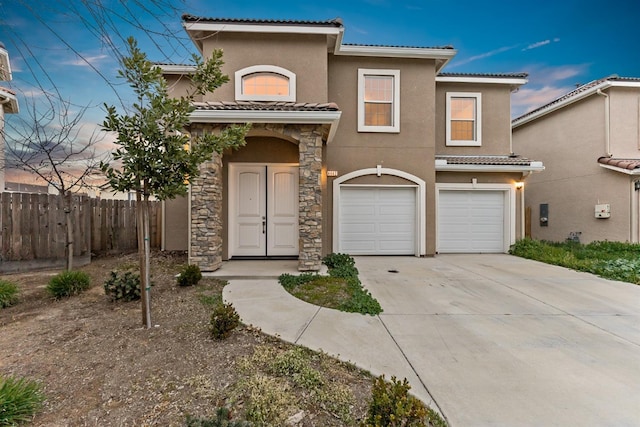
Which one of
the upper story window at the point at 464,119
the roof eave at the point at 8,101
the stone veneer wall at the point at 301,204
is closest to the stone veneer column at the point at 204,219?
the stone veneer wall at the point at 301,204

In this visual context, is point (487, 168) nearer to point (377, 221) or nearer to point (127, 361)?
point (377, 221)

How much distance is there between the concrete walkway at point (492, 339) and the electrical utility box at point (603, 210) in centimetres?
537

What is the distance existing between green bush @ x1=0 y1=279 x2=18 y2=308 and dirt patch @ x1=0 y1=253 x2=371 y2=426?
122 millimetres

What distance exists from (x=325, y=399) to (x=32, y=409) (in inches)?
88.3

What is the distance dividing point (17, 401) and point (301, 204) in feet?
→ 15.6

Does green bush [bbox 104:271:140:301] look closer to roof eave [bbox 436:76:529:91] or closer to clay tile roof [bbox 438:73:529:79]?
roof eave [bbox 436:76:529:91]

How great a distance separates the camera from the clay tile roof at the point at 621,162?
8.78 meters

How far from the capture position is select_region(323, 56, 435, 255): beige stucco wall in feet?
27.5

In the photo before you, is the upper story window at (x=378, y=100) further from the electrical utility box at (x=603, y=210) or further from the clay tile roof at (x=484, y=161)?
the electrical utility box at (x=603, y=210)

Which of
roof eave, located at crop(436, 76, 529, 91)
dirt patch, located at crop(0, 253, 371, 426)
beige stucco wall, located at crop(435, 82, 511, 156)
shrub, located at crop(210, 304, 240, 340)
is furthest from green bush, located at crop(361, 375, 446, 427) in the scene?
roof eave, located at crop(436, 76, 529, 91)

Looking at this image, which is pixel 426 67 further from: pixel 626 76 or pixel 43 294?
pixel 43 294

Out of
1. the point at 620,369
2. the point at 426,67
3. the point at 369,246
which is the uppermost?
the point at 426,67

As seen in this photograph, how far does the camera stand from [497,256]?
8805 millimetres

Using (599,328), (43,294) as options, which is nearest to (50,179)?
(43,294)
